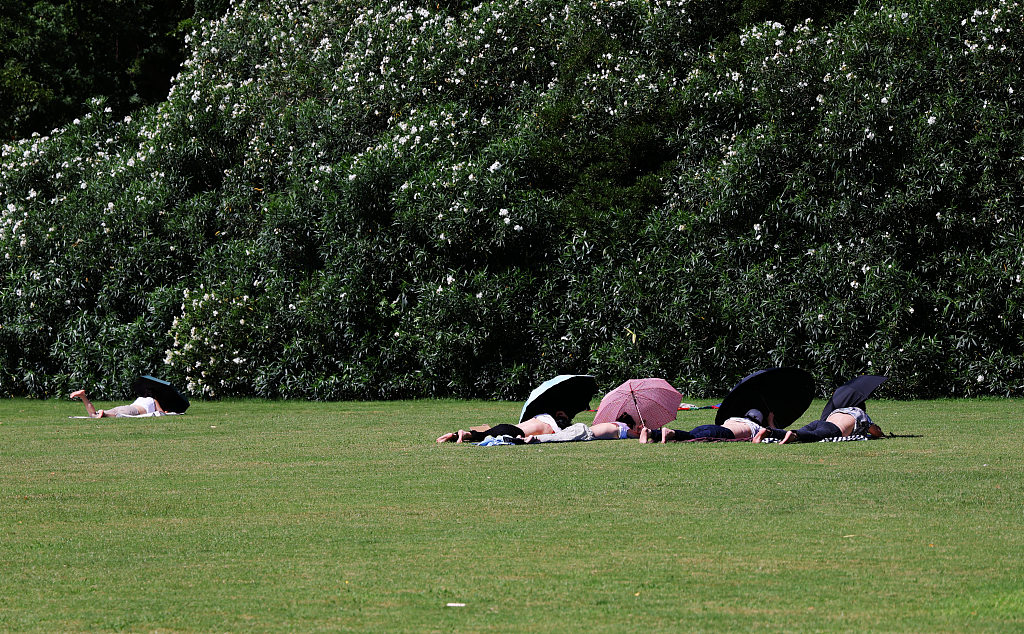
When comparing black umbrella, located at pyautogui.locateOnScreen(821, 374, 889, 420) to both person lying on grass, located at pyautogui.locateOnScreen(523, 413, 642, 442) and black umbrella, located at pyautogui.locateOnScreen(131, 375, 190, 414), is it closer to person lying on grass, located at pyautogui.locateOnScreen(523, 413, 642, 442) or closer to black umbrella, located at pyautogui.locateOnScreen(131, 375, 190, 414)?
person lying on grass, located at pyautogui.locateOnScreen(523, 413, 642, 442)

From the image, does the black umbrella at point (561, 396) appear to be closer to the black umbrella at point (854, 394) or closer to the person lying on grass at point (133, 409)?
the black umbrella at point (854, 394)

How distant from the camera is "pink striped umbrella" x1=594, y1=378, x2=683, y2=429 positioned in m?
14.3

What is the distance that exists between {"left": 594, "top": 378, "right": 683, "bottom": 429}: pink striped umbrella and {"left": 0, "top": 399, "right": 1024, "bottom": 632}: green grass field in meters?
0.97

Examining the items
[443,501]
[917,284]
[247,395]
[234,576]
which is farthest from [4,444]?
[917,284]

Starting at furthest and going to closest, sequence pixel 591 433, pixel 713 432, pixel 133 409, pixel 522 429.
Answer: pixel 133 409 < pixel 522 429 < pixel 591 433 < pixel 713 432

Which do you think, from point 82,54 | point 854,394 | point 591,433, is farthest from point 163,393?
point 82,54

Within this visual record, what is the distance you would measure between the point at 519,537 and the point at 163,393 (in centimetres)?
1284

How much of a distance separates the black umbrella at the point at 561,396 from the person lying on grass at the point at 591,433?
54 centimetres

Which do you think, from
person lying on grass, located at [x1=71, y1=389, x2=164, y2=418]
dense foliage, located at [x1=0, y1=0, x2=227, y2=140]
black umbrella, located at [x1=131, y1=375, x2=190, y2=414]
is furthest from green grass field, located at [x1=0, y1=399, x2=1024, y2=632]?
dense foliage, located at [x1=0, y1=0, x2=227, y2=140]

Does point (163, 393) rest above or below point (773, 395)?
below

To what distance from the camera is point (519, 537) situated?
294 inches

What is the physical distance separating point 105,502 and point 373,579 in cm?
366

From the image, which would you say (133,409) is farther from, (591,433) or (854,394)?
(854,394)

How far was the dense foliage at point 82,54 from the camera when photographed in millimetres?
33031
